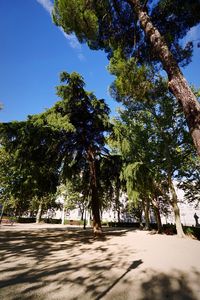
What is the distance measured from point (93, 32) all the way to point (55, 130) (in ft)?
20.6

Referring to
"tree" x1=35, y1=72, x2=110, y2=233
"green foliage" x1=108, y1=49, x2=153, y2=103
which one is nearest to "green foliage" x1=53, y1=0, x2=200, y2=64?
"green foliage" x1=108, y1=49, x2=153, y2=103

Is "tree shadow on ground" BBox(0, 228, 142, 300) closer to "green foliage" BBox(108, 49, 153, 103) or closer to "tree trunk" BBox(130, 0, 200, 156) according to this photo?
"tree trunk" BBox(130, 0, 200, 156)

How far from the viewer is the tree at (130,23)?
7.91 metres

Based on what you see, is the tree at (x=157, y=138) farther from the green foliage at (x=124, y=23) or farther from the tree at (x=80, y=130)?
the green foliage at (x=124, y=23)

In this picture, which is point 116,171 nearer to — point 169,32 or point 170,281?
point 169,32

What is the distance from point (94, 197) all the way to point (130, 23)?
1104 cm

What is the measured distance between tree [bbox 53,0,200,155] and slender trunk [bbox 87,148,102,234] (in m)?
8.14

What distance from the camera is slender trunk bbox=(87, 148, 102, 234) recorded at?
557 inches

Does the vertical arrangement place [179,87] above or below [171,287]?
above

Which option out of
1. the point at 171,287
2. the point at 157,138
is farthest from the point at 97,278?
the point at 157,138

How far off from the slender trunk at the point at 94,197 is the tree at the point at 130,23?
8.14 meters

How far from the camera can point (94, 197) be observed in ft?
48.5

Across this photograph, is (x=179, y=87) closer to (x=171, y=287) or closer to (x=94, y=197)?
(x=171, y=287)

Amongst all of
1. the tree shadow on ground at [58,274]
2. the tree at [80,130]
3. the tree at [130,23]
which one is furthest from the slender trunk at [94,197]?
the tree at [130,23]
